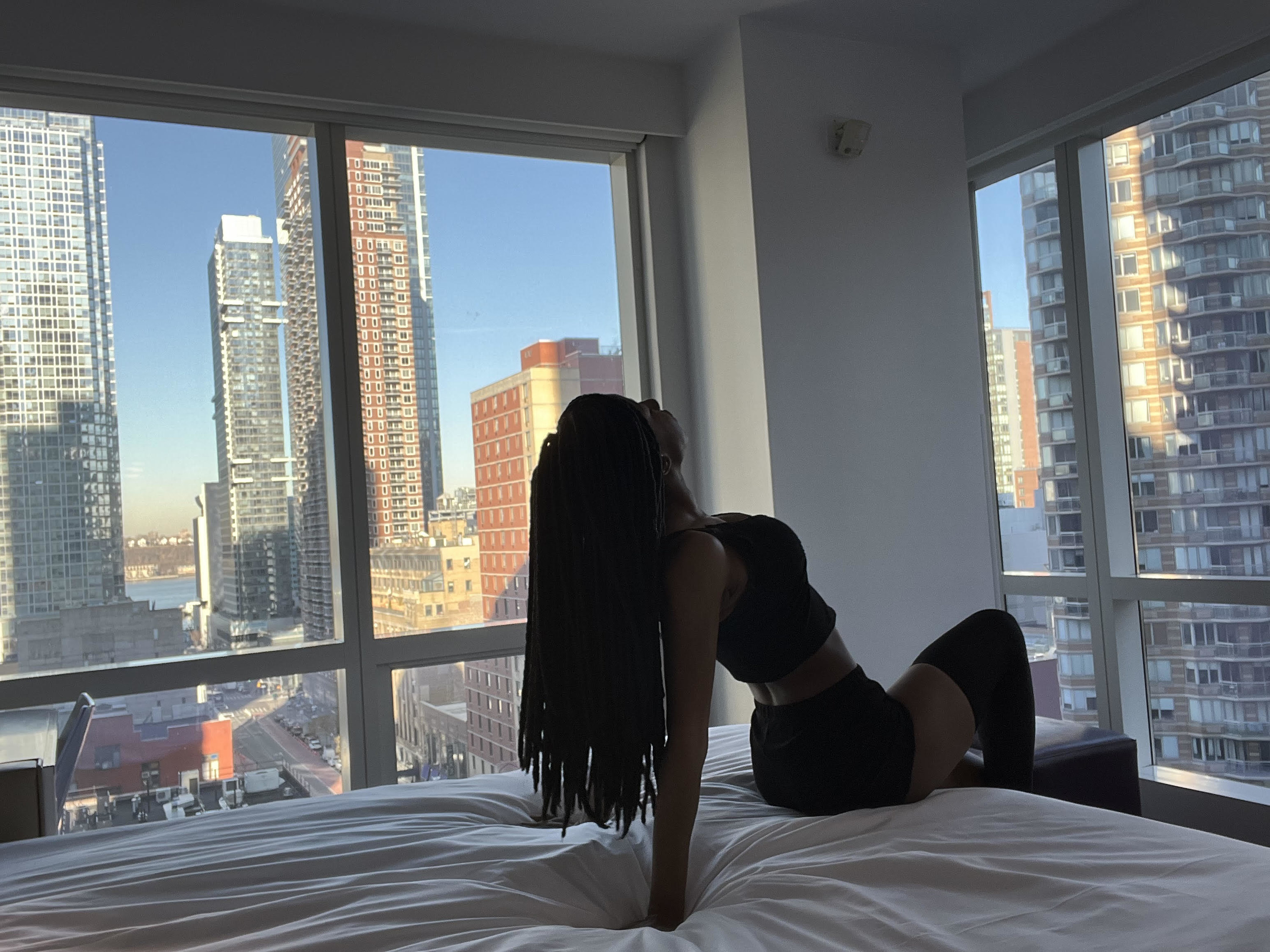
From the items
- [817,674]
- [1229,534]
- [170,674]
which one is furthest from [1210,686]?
[170,674]

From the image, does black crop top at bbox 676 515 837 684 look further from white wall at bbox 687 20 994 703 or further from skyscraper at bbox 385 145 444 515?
skyscraper at bbox 385 145 444 515

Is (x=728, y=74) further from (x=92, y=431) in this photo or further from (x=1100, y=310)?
(x=92, y=431)

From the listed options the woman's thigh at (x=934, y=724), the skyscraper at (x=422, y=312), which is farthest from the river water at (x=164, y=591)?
the woman's thigh at (x=934, y=724)

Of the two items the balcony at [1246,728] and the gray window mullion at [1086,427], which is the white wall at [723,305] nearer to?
the gray window mullion at [1086,427]

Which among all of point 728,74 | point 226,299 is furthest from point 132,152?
point 728,74

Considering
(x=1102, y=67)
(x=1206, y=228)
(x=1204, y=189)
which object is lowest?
(x=1206, y=228)

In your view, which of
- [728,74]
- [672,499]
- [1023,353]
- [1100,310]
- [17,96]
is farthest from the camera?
[1023,353]

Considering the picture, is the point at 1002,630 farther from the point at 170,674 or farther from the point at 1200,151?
the point at 170,674

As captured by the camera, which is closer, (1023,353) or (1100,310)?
(1100,310)
